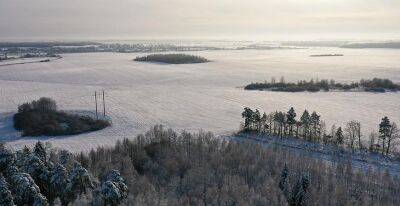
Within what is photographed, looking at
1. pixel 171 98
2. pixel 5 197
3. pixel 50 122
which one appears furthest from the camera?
pixel 171 98

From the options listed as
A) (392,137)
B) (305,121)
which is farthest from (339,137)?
(392,137)

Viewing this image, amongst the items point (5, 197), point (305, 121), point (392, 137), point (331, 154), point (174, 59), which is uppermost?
point (5, 197)

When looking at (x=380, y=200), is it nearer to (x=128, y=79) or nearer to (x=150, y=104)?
(x=150, y=104)

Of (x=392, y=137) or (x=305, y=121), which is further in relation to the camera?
(x=305, y=121)

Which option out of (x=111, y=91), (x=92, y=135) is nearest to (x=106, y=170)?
(x=92, y=135)

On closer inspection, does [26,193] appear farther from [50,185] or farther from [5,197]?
[50,185]

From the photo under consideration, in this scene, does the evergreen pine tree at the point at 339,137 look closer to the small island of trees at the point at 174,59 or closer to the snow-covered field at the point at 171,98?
the snow-covered field at the point at 171,98
